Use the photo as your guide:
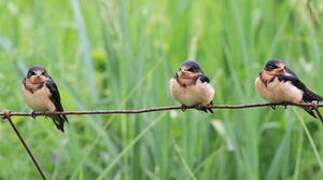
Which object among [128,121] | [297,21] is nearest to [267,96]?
[128,121]

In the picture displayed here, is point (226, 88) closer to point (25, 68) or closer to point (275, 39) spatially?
point (275, 39)

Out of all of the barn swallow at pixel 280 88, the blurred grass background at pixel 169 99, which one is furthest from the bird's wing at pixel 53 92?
the barn swallow at pixel 280 88

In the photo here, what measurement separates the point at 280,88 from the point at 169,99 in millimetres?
1274

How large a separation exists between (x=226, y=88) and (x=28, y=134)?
82 cm

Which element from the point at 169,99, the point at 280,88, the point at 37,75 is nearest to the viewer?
the point at 280,88

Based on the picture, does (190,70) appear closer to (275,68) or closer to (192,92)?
(192,92)

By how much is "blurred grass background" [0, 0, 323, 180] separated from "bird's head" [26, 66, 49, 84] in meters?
0.43

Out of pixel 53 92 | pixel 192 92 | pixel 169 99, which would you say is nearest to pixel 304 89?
pixel 192 92

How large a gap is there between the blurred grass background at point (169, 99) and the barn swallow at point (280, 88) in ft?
2.07

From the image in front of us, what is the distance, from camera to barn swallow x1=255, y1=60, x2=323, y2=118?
270 centimetres

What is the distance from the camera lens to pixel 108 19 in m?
3.83

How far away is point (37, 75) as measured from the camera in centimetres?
294

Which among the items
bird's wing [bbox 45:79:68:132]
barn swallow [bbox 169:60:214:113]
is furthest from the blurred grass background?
barn swallow [bbox 169:60:214:113]

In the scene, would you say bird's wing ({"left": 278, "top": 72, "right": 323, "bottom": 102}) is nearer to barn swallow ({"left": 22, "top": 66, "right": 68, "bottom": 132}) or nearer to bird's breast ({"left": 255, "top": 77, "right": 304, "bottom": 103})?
bird's breast ({"left": 255, "top": 77, "right": 304, "bottom": 103})
